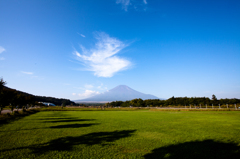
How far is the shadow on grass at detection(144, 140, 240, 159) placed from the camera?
5516mm

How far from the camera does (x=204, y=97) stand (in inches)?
2990

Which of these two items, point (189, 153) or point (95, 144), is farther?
point (95, 144)

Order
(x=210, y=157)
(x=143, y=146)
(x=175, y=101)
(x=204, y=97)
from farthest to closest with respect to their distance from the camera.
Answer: (x=175, y=101)
(x=204, y=97)
(x=143, y=146)
(x=210, y=157)

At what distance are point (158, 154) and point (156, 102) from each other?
8657 centimetres

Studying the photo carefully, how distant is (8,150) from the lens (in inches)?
247

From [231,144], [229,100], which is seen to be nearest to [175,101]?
[229,100]

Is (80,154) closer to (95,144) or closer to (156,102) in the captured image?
(95,144)

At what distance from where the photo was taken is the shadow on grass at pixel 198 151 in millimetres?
5516

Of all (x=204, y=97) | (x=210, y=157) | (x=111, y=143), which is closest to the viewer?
(x=210, y=157)

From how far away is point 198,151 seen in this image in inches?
240

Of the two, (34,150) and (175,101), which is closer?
(34,150)

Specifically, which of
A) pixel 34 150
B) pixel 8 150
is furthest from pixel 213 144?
pixel 8 150

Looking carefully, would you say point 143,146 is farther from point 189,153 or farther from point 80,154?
point 80,154

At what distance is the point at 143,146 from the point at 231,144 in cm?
463
